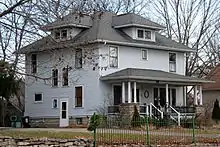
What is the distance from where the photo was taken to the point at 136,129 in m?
26.7

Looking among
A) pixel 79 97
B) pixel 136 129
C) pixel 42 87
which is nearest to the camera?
pixel 136 129

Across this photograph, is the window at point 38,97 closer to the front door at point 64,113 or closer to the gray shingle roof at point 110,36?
the front door at point 64,113

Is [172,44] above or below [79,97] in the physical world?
above

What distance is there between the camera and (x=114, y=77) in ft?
132

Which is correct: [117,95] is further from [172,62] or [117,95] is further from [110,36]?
[172,62]

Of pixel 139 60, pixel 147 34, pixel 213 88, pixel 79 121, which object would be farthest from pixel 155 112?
pixel 213 88

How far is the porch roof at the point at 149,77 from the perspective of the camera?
39.8m

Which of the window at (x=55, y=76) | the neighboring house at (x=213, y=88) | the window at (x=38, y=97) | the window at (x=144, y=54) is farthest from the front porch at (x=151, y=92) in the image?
the neighboring house at (x=213, y=88)

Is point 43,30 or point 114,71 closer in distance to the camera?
point 43,30

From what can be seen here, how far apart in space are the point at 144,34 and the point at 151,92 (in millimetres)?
4666

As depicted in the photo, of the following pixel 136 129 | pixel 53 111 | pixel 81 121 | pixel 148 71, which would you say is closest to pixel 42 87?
pixel 53 111

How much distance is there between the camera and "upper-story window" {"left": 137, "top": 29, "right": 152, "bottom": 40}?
147 ft

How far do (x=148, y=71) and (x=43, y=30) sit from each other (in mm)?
22464

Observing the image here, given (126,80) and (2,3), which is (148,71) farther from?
(2,3)
